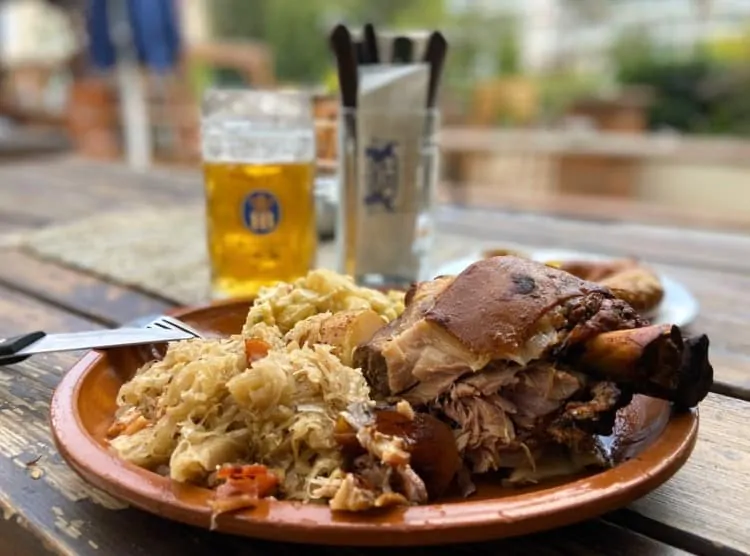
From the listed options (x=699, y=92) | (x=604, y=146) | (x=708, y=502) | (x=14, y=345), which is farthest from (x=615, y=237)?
(x=699, y=92)

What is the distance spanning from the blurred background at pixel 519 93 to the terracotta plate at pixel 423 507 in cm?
78


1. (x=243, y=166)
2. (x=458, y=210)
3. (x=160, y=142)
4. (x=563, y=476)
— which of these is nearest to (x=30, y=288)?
(x=243, y=166)

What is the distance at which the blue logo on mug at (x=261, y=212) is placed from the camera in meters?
1.22

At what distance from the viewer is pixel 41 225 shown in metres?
2.00

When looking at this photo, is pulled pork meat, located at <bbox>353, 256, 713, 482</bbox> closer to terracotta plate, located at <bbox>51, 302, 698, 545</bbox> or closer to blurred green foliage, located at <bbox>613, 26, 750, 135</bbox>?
terracotta plate, located at <bbox>51, 302, 698, 545</bbox>

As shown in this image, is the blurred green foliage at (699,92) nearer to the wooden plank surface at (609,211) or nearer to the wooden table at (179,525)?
the wooden plank surface at (609,211)

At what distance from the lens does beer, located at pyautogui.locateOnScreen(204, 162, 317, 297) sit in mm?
1218

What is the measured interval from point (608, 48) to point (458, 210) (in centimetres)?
702

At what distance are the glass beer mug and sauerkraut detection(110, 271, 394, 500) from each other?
20.4 inches

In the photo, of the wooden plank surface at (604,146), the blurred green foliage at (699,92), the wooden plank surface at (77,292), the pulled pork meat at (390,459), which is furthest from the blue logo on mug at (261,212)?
the blurred green foliage at (699,92)

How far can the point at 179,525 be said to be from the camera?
61 centimetres

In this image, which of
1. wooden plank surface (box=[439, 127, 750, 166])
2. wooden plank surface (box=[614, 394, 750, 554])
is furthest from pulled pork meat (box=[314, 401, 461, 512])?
wooden plank surface (box=[439, 127, 750, 166])

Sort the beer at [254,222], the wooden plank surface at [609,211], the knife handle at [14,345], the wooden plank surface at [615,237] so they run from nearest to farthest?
the knife handle at [14,345] → the beer at [254,222] → the wooden plank surface at [615,237] → the wooden plank surface at [609,211]

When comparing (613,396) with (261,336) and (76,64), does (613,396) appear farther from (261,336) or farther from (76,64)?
(76,64)
